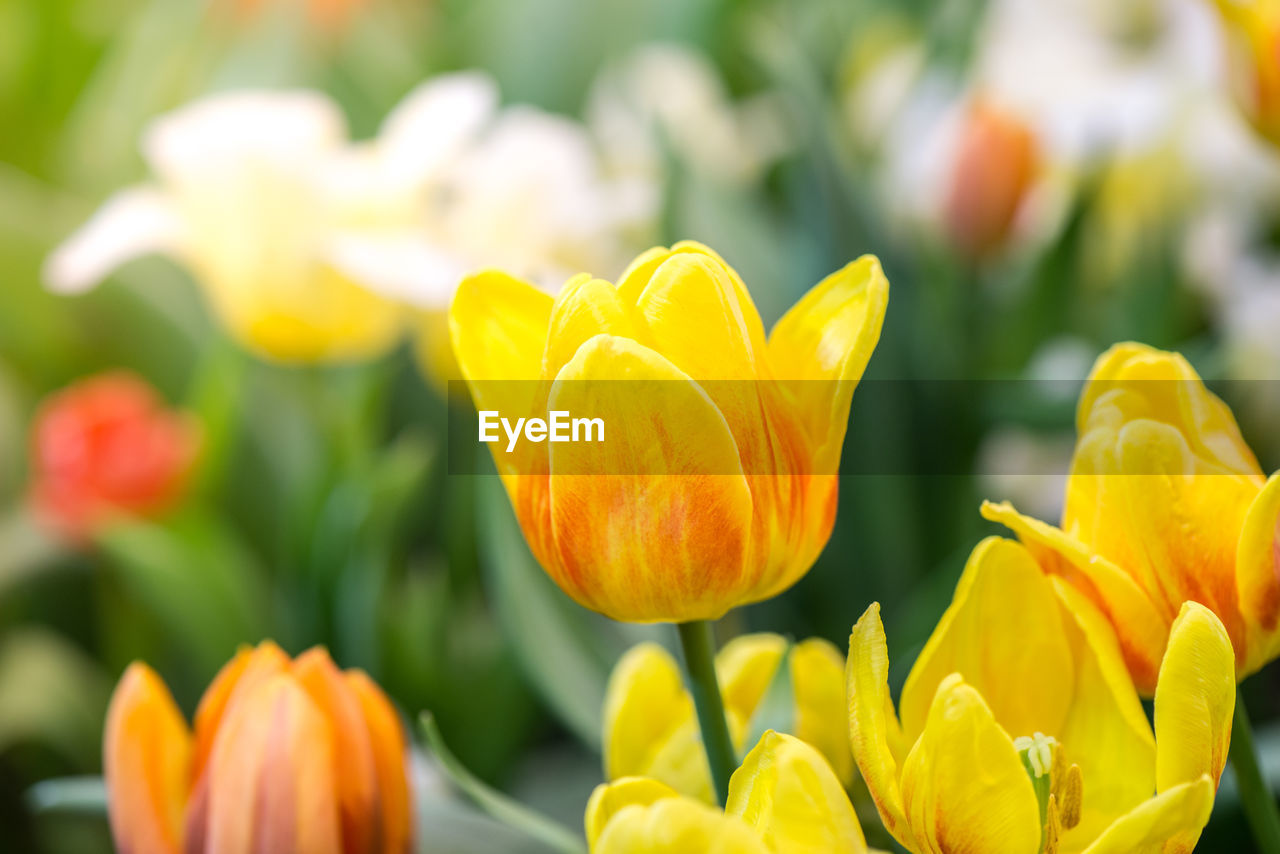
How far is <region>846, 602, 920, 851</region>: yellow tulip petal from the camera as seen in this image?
0.14 meters

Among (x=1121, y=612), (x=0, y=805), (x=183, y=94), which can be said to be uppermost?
(x=183, y=94)

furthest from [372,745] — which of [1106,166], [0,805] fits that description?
[1106,166]

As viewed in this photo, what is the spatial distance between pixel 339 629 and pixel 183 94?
0.39 m

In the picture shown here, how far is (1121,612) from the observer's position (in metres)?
0.16

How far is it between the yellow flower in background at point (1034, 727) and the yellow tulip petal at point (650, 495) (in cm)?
2

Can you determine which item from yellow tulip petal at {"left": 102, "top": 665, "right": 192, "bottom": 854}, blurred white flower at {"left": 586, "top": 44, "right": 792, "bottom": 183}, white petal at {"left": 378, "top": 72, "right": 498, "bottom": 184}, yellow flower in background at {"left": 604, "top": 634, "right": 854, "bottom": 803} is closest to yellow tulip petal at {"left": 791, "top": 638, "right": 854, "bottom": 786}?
yellow flower in background at {"left": 604, "top": 634, "right": 854, "bottom": 803}

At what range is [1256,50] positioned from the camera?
273mm

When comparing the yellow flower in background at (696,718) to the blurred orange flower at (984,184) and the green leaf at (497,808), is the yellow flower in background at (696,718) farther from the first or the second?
the blurred orange flower at (984,184)

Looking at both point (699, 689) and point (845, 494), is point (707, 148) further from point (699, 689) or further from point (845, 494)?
point (699, 689)

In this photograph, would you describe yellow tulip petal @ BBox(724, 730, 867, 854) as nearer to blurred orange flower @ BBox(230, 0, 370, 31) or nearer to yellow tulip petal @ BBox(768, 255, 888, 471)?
yellow tulip petal @ BBox(768, 255, 888, 471)

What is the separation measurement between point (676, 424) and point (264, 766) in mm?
90

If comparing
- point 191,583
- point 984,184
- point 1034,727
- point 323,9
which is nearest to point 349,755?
point 1034,727

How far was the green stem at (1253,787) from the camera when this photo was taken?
16cm

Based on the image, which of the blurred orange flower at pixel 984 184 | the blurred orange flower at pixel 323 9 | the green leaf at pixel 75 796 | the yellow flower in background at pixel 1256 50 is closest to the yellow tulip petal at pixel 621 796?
the green leaf at pixel 75 796
